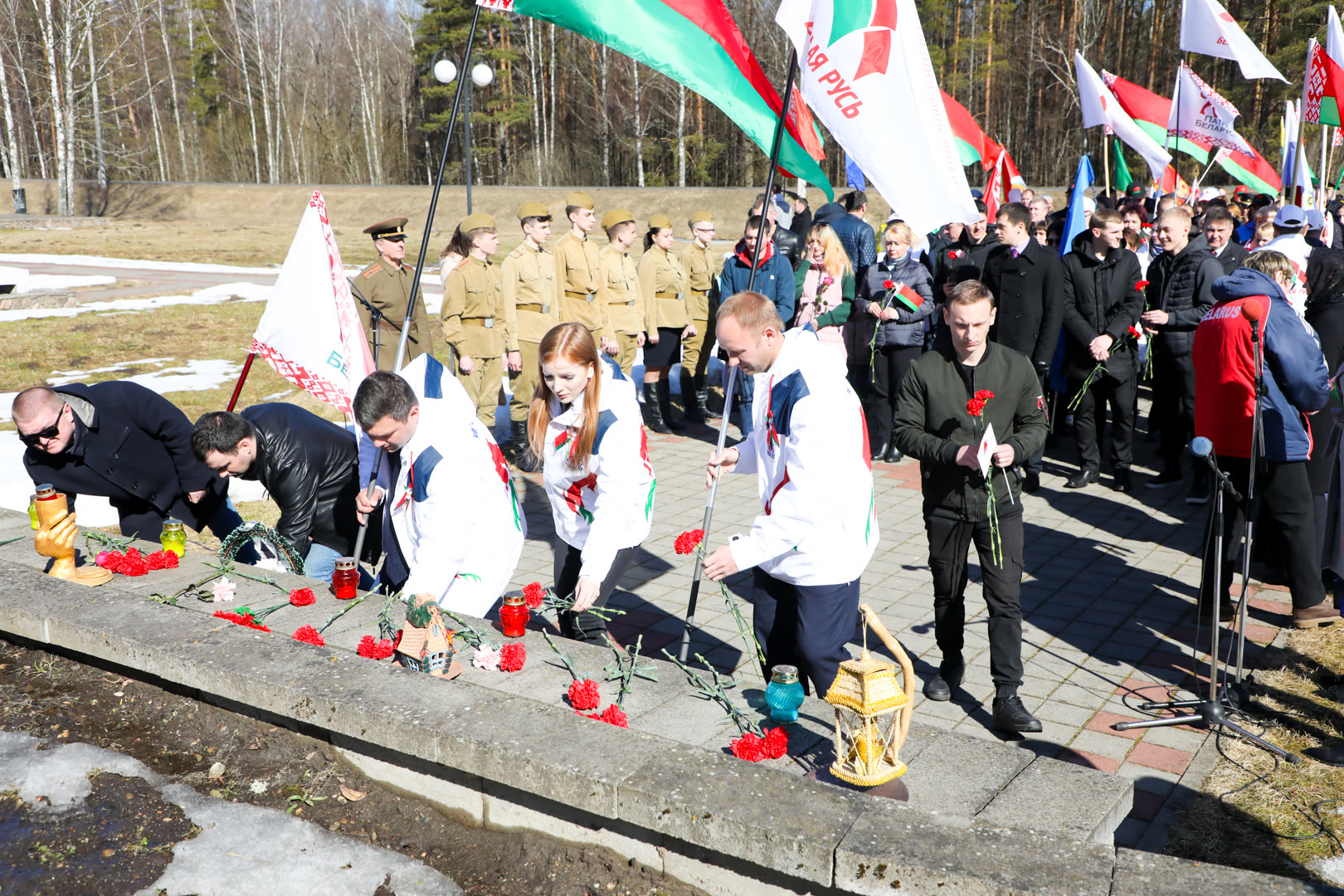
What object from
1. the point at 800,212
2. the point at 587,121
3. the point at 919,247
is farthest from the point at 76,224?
the point at 919,247

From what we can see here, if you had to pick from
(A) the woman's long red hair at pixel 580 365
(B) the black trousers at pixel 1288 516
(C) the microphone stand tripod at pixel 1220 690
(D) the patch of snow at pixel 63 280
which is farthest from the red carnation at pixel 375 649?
(D) the patch of snow at pixel 63 280

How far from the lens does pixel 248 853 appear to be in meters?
3.14

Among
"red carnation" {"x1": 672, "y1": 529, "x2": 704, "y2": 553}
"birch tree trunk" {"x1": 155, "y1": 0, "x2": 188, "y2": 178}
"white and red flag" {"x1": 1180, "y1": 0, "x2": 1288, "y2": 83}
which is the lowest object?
"red carnation" {"x1": 672, "y1": 529, "x2": 704, "y2": 553}

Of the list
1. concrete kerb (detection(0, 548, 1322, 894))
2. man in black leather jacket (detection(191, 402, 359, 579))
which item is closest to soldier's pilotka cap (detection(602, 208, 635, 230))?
man in black leather jacket (detection(191, 402, 359, 579))

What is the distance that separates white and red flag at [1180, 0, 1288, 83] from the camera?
38.4ft

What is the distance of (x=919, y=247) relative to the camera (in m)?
9.60

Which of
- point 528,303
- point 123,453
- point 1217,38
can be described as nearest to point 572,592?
point 123,453

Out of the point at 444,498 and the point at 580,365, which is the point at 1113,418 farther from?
the point at 444,498

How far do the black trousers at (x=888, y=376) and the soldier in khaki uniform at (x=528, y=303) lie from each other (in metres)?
2.82

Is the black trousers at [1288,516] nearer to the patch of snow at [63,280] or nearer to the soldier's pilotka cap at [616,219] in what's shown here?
the soldier's pilotka cap at [616,219]

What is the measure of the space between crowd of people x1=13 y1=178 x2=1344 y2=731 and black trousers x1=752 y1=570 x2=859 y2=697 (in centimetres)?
1

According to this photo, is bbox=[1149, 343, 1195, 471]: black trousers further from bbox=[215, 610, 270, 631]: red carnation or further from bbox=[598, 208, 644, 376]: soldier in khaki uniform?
bbox=[215, 610, 270, 631]: red carnation

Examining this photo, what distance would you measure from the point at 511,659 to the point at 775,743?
1076mm

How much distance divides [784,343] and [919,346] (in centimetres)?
542
